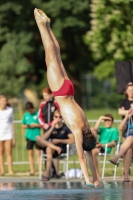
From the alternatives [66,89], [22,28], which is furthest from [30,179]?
[22,28]

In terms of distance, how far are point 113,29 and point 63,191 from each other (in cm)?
1382

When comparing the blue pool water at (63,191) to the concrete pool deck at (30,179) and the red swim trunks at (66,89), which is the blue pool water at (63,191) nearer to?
the concrete pool deck at (30,179)

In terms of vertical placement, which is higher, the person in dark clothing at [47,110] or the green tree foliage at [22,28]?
the person in dark clothing at [47,110]

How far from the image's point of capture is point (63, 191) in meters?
14.3

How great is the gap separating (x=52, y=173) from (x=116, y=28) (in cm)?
1019

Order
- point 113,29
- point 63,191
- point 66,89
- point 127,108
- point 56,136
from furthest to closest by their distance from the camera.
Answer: point 113,29, point 56,136, point 127,108, point 63,191, point 66,89

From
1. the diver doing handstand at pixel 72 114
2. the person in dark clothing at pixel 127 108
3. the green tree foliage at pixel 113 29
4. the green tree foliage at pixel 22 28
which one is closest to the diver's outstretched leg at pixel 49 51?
the diver doing handstand at pixel 72 114

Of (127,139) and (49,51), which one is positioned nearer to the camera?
(49,51)

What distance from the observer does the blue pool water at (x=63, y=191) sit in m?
13.1

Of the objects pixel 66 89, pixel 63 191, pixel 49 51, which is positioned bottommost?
pixel 63 191

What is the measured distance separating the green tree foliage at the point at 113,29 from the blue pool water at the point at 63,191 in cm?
970

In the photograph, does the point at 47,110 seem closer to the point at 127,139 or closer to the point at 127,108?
the point at 127,108

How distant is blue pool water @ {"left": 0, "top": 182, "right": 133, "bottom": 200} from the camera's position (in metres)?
13.1

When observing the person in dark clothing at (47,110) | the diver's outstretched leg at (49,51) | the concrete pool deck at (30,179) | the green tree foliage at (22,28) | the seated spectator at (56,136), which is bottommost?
the green tree foliage at (22,28)
